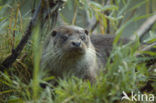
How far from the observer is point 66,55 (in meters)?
2.38

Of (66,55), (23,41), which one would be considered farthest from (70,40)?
(23,41)

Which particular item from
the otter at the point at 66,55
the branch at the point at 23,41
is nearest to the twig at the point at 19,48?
the branch at the point at 23,41

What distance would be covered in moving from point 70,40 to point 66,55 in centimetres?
15

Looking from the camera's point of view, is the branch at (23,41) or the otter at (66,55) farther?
the otter at (66,55)

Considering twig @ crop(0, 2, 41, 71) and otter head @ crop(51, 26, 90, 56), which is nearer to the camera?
twig @ crop(0, 2, 41, 71)

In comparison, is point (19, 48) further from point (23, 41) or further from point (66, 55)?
point (66, 55)

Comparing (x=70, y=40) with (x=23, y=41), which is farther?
(x=70, y=40)

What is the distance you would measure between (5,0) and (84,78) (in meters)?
1.09

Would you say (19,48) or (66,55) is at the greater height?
(19,48)

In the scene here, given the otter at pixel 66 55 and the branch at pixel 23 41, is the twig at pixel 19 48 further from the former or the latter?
the otter at pixel 66 55

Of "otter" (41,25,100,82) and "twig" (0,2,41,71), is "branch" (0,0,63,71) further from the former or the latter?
"otter" (41,25,100,82)

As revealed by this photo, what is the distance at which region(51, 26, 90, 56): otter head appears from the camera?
2.28m

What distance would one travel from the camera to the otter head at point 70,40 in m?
2.28

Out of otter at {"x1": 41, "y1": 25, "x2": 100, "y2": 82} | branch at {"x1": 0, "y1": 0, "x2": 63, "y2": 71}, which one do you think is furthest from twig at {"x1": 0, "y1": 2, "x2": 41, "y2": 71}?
otter at {"x1": 41, "y1": 25, "x2": 100, "y2": 82}
